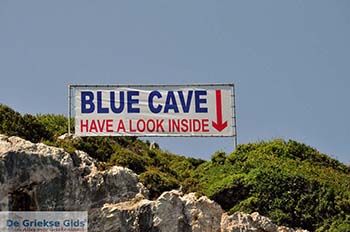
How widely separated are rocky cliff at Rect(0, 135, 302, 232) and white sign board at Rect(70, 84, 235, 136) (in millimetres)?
4008

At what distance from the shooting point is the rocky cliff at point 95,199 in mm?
27953

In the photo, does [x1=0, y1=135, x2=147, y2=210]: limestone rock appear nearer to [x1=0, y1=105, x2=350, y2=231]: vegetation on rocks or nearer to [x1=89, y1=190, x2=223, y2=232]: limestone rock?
[x1=89, y1=190, x2=223, y2=232]: limestone rock

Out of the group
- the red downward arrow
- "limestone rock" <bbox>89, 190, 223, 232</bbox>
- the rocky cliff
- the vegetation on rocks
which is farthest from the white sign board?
"limestone rock" <bbox>89, 190, 223, 232</bbox>

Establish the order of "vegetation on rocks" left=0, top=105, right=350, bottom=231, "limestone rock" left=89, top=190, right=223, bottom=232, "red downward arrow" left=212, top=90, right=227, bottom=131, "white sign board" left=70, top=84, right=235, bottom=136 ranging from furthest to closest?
"red downward arrow" left=212, top=90, right=227, bottom=131
"white sign board" left=70, top=84, right=235, bottom=136
"vegetation on rocks" left=0, top=105, right=350, bottom=231
"limestone rock" left=89, top=190, right=223, bottom=232

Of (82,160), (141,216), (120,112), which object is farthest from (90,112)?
(141,216)

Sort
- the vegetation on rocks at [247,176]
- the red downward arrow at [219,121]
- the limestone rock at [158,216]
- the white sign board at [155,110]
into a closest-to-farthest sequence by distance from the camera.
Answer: the limestone rock at [158,216] < the vegetation on rocks at [247,176] < the white sign board at [155,110] < the red downward arrow at [219,121]

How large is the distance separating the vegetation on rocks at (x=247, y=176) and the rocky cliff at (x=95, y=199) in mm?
990

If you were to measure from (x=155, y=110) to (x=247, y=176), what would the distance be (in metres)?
4.20

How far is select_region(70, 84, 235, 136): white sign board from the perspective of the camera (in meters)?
32.5

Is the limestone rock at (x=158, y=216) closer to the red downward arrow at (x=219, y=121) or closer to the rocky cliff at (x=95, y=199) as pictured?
the rocky cliff at (x=95, y=199)

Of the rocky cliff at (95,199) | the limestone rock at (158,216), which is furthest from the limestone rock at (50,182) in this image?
the limestone rock at (158,216)

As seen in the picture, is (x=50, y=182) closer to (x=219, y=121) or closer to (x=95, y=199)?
(x=95, y=199)

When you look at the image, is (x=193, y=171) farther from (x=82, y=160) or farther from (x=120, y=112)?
(x=82, y=160)

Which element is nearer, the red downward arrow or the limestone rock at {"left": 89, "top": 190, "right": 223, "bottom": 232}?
the limestone rock at {"left": 89, "top": 190, "right": 223, "bottom": 232}
